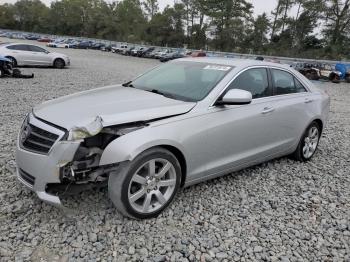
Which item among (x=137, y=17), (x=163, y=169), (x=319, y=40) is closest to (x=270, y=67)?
(x=163, y=169)

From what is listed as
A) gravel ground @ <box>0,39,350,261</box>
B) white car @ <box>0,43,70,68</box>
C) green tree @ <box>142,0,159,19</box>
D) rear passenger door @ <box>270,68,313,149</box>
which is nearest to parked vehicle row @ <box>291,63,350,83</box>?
white car @ <box>0,43,70,68</box>

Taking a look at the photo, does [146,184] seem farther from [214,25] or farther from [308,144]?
[214,25]

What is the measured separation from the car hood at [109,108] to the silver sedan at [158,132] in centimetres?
1

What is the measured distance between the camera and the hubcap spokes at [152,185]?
10.9ft

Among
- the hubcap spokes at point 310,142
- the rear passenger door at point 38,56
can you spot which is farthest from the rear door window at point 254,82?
the rear passenger door at point 38,56

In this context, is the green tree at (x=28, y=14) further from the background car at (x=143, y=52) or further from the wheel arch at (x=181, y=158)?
the wheel arch at (x=181, y=158)

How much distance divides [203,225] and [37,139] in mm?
1831

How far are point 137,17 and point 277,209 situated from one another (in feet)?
282

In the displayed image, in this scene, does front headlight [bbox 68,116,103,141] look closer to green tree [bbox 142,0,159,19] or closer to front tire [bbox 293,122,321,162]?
front tire [bbox 293,122,321,162]

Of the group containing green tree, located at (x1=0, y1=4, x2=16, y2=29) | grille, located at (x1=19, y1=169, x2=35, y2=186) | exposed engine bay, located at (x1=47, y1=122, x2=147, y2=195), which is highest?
green tree, located at (x1=0, y1=4, x2=16, y2=29)

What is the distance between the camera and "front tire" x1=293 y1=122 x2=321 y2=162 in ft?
17.4

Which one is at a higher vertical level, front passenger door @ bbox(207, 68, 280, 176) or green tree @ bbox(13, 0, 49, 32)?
green tree @ bbox(13, 0, 49, 32)

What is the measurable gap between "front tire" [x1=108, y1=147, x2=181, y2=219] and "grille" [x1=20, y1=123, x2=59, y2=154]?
2.08 feet

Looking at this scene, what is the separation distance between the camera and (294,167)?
522 cm
